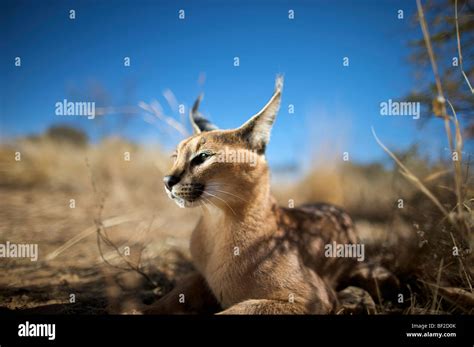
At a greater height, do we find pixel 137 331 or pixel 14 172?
pixel 14 172

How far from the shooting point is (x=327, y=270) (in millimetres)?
4000

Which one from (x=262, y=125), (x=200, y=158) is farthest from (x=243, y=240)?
(x=262, y=125)

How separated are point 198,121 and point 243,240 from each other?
1.31 meters

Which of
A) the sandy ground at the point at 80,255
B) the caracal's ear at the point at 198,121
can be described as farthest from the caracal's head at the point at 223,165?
the sandy ground at the point at 80,255

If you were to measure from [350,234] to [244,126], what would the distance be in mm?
1784

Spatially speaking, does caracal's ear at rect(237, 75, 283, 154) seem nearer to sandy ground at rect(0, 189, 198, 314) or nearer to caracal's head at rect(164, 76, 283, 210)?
caracal's head at rect(164, 76, 283, 210)

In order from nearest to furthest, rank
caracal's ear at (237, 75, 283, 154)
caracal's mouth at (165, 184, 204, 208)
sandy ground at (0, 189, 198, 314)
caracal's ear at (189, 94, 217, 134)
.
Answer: caracal's mouth at (165, 184, 204, 208), caracal's ear at (237, 75, 283, 154), sandy ground at (0, 189, 198, 314), caracal's ear at (189, 94, 217, 134)

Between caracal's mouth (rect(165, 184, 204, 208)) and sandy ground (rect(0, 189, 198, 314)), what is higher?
caracal's mouth (rect(165, 184, 204, 208))

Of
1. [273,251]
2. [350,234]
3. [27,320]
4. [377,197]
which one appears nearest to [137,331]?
[27,320]

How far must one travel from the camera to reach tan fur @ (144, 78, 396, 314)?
328 centimetres

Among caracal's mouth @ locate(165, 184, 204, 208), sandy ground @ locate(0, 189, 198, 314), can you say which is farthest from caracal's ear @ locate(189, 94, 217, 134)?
sandy ground @ locate(0, 189, 198, 314)

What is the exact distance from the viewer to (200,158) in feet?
11.1

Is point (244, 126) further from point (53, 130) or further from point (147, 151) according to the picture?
point (53, 130)


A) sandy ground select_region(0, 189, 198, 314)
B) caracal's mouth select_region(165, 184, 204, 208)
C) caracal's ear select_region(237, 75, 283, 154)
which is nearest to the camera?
caracal's mouth select_region(165, 184, 204, 208)
